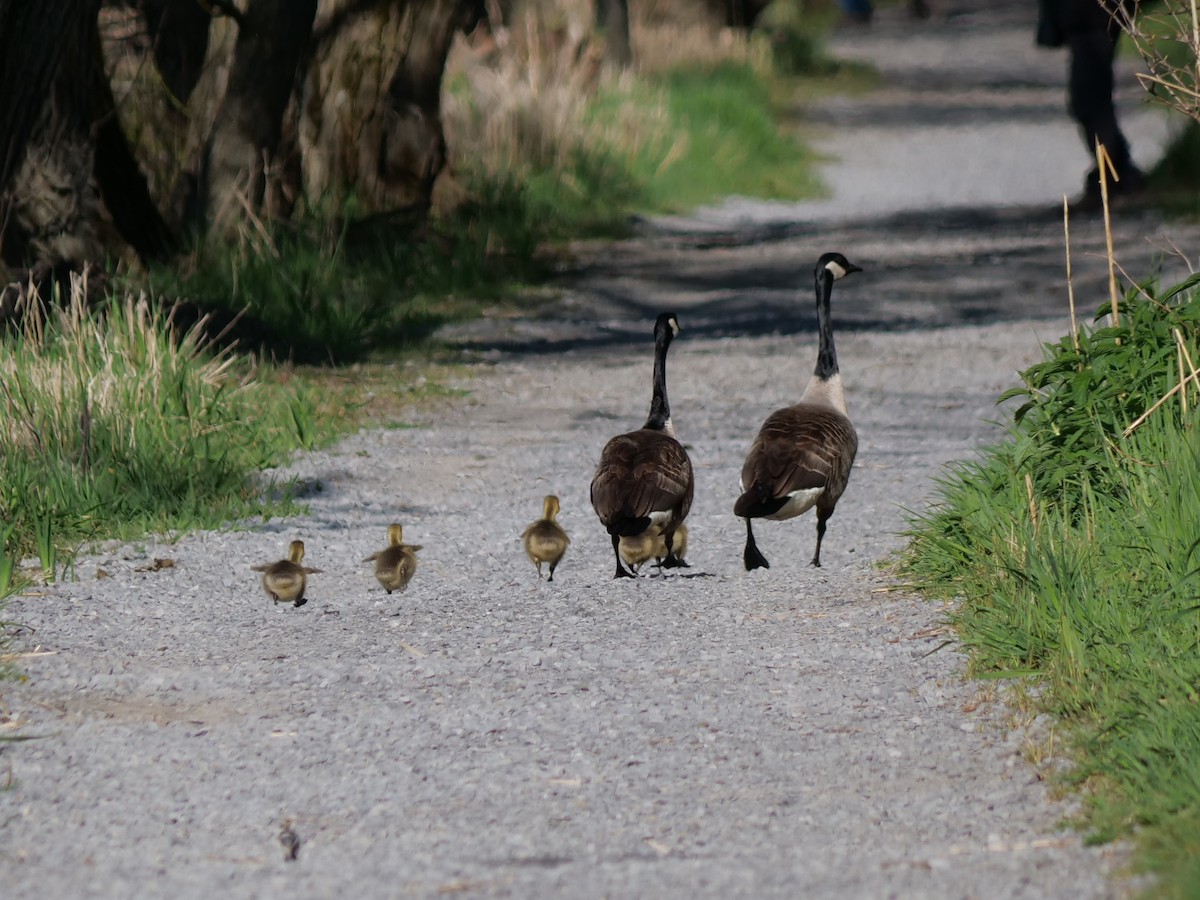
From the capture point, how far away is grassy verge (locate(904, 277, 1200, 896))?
4.71m

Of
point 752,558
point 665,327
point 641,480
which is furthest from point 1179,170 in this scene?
point 641,480

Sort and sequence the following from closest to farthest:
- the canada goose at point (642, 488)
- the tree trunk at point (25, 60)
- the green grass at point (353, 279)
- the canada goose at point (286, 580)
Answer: the canada goose at point (286, 580) → the canada goose at point (642, 488) → the tree trunk at point (25, 60) → the green grass at point (353, 279)

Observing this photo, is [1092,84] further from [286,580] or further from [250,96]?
[286,580]

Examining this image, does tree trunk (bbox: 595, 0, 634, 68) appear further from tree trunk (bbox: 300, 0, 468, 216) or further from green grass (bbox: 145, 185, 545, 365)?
green grass (bbox: 145, 185, 545, 365)

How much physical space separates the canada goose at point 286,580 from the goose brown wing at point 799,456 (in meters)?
1.77

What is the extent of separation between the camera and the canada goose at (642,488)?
23.6 feet

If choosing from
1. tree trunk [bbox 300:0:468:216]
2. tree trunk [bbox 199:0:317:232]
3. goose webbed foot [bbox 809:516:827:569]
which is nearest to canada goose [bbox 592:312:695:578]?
goose webbed foot [bbox 809:516:827:569]

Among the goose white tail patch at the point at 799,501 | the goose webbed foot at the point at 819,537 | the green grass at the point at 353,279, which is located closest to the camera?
the goose white tail patch at the point at 799,501

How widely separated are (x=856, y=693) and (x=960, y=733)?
0.48 meters

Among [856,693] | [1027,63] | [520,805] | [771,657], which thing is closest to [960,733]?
[856,693]

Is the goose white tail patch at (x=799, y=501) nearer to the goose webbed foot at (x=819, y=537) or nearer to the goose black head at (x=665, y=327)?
the goose webbed foot at (x=819, y=537)

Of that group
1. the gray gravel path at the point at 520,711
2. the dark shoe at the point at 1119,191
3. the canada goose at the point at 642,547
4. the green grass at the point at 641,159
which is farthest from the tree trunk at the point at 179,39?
the canada goose at the point at 642,547

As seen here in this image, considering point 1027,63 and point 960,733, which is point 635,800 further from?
point 1027,63

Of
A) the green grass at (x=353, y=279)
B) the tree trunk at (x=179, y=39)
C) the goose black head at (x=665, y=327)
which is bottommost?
the green grass at (x=353, y=279)
